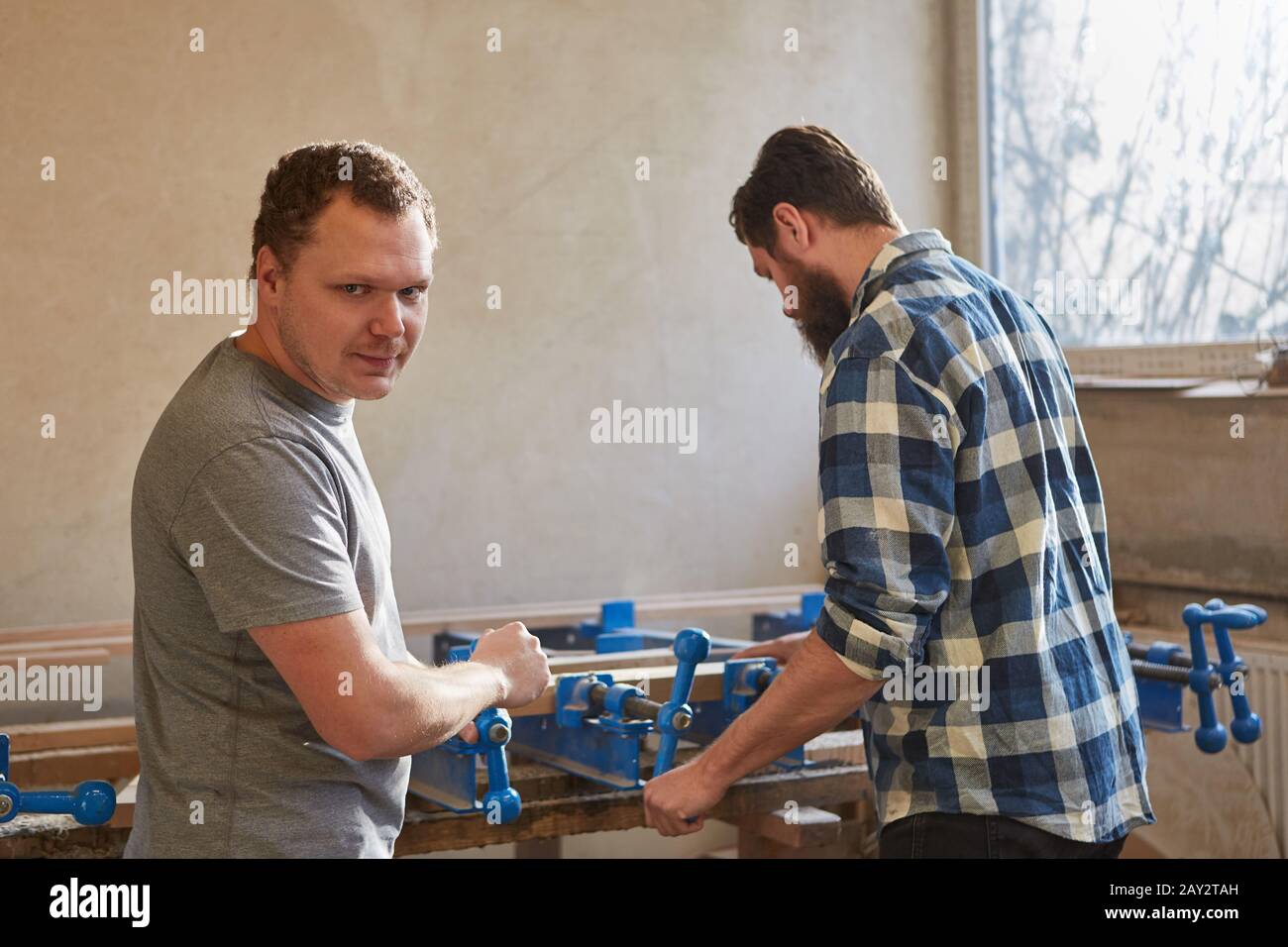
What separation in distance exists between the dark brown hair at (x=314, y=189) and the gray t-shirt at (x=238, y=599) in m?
0.14

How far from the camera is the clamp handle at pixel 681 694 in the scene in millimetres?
2205

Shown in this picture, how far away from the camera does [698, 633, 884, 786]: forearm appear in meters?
1.76

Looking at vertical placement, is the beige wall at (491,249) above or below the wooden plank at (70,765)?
above

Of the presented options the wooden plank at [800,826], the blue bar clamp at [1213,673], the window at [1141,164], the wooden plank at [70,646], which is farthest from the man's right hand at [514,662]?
the window at [1141,164]

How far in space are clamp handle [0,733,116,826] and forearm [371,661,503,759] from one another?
71cm

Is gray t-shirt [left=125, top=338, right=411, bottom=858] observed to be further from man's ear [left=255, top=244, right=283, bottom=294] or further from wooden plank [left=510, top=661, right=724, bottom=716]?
wooden plank [left=510, top=661, right=724, bottom=716]

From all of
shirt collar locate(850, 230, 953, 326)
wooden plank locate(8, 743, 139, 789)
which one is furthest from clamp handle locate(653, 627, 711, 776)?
wooden plank locate(8, 743, 139, 789)

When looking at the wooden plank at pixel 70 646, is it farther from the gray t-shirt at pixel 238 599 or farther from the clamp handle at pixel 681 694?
the gray t-shirt at pixel 238 599

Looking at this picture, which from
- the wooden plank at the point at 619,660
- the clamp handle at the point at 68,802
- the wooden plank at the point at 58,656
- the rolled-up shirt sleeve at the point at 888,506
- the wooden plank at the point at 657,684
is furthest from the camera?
the wooden plank at the point at 58,656

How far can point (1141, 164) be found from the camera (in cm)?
465

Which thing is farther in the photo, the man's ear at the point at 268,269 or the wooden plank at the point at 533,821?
the wooden plank at the point at 533,821

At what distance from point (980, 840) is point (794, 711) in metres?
0.30

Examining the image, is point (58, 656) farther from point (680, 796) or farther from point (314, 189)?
point (314, 189)

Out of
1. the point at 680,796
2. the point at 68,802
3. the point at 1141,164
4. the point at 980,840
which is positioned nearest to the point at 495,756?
the point at 680,796
